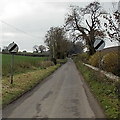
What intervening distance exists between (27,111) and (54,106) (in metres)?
1.39

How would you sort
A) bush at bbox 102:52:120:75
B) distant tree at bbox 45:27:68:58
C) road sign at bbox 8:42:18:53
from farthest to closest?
distant tree at bbox 45:27:68:58 < road sign at bbox 8:42:18:53 < bush at bbox 102:52:120:75

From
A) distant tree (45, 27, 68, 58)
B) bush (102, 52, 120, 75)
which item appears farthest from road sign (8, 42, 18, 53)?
distant tree (45, 27, 68, 58)

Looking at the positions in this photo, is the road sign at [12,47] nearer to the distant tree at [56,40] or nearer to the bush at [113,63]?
the bush at [113,63]

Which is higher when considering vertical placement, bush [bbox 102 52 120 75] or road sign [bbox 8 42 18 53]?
road sign [bbox 8 42 18 53]

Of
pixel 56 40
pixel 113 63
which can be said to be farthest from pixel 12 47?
pixel 56 40

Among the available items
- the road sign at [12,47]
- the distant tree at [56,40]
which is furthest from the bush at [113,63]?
the distant tree at [56,40]

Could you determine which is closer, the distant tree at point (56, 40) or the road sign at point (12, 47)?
the road sign at point (12, 47)

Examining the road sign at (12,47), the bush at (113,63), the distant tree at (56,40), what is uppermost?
the distant tree at (56,40)

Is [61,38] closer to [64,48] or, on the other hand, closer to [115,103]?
[64,48]

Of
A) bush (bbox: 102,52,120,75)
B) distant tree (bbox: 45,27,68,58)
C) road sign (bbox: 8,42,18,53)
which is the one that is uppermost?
distant tree (bbox: 45,27,68,58)

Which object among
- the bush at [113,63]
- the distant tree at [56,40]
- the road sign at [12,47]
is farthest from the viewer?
the distant tree at [56,40]

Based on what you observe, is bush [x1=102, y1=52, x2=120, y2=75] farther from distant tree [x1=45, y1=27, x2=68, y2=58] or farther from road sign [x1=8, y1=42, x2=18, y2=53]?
distant tree [x1=45, y1=27, x2=68, y2=58]

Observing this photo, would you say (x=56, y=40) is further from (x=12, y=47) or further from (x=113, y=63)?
(x=113, y=63)

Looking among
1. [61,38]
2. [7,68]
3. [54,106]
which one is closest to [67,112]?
[54,106]
